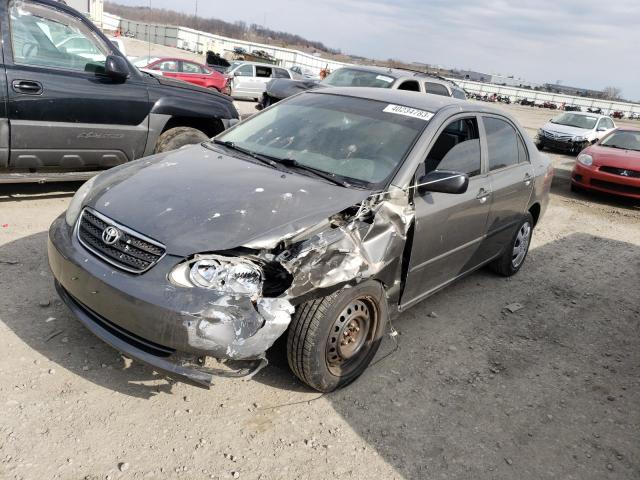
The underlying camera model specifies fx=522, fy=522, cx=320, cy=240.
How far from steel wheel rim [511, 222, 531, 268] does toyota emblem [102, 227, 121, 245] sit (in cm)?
383

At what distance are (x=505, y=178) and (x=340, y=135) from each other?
Result: 66.4 inches

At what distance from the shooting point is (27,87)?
15.6ft

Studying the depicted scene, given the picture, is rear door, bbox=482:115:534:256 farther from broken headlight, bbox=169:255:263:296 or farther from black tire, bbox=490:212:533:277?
broken headlight, bbox=169:255:263:296

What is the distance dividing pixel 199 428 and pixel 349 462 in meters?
0.80

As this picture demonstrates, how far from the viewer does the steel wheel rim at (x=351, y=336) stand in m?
3.06

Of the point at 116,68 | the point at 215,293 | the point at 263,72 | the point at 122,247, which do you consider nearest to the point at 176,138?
the point at 116,68

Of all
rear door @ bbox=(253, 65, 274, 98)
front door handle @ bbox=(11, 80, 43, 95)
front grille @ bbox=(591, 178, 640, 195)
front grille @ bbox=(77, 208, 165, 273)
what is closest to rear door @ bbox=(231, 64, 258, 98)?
rear door @ bbox=(253, 65, 274, 98)

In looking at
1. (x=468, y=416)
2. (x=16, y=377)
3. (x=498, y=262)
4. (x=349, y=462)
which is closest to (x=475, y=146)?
(x=498, y=262)

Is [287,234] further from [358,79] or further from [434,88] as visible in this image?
[434,88]

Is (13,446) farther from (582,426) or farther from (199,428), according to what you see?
(582,426)

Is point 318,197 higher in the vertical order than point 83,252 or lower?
higher

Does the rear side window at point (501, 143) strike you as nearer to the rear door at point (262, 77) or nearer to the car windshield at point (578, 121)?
the car windshield at point (578, 121)

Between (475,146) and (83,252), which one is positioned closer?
(83,252)

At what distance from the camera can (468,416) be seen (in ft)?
10.3
